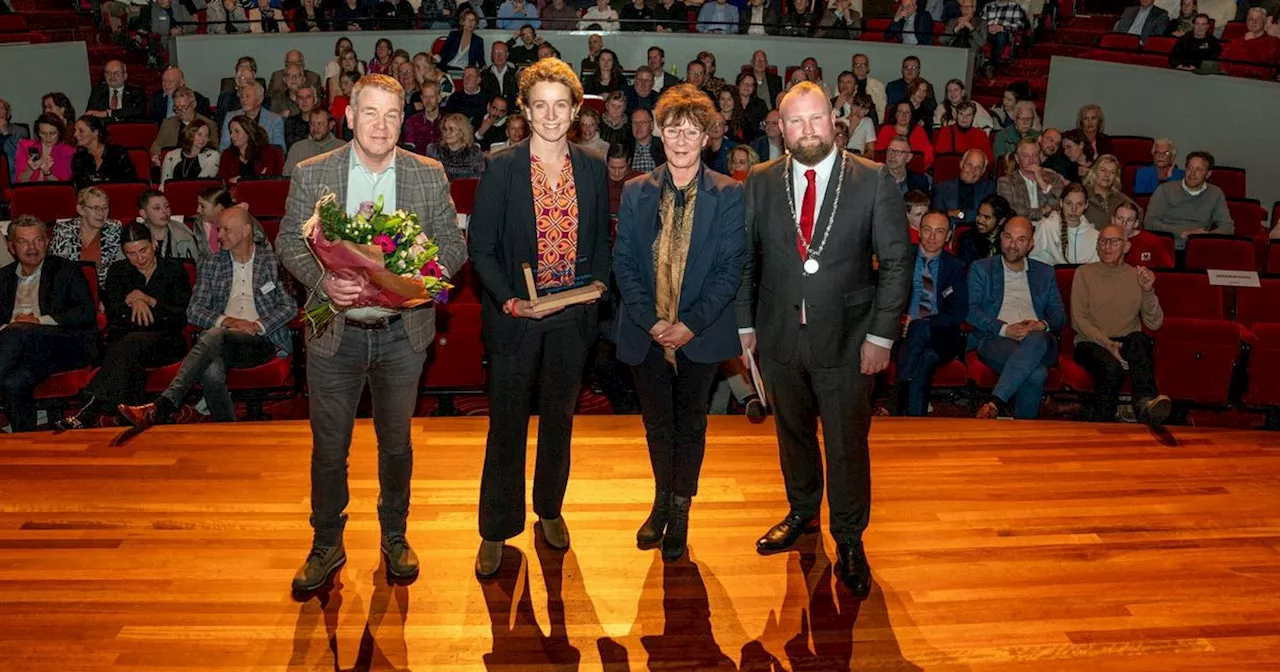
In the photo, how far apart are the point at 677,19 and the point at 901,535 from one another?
8.72 metres

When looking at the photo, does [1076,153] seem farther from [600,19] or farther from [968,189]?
[600,19]

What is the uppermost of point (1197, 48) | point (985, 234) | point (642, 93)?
point (1197, 48)

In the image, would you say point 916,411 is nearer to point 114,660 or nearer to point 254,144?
point 114,660

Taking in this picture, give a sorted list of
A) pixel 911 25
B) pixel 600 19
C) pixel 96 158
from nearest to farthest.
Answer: pixel 96 158, pixel 911 25, pixel 600 19

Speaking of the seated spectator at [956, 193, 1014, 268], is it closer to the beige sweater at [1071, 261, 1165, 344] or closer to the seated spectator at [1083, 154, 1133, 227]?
the beige sweater at [1071, 261, 1165, 344]

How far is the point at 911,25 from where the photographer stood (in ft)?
36.7

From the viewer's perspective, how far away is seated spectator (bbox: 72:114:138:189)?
786 cm

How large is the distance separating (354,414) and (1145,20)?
10.1 m

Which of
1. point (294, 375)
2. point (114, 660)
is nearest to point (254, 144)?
point (294, 375)

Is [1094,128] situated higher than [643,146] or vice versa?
[1094,128]

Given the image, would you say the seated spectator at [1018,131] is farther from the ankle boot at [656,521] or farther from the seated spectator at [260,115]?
the ankle boot at [656,521]

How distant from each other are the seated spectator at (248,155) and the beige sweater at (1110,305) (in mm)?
5338

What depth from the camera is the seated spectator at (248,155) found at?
7.98m

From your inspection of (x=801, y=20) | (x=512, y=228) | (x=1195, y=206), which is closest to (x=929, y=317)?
(x=512, y=228)
